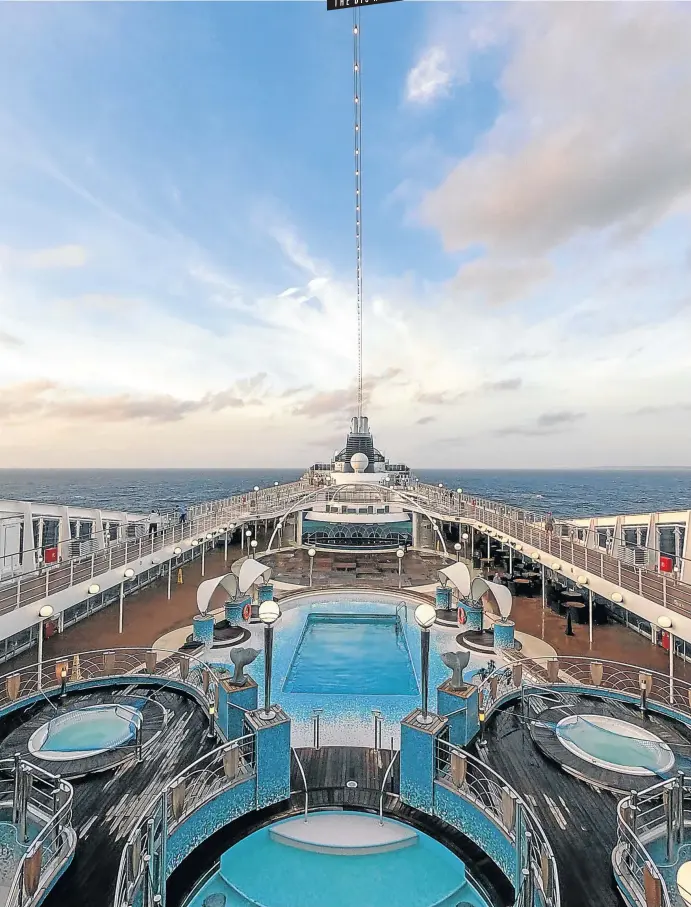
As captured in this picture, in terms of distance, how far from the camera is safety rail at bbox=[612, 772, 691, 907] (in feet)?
15.1

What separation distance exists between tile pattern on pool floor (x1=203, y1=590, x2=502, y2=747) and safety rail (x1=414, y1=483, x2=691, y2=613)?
4236 mm

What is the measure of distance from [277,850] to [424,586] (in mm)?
14466

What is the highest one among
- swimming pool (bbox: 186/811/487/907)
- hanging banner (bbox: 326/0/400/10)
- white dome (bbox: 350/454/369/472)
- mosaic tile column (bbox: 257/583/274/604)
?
hanging banner (bbox: 326/0/400/10)

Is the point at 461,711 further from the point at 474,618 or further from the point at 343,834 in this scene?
the point at 474,618

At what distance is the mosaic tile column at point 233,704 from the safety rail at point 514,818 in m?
3.14

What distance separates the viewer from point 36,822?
583 cm

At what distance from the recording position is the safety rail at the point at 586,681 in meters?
8.73

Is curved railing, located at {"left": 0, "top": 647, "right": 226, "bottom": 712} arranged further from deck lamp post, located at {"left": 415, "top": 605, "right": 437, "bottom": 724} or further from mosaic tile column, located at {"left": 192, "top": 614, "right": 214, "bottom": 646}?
deck lamp post, located at {"left": 415, "top": 605, "right": 437, "bottom": 724}

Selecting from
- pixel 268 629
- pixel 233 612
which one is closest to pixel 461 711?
pixel 268 629

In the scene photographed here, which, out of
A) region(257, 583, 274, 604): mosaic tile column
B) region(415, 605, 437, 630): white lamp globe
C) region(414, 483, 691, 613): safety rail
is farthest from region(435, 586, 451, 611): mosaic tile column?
region(415, 605, 437, 630): white lamp globe

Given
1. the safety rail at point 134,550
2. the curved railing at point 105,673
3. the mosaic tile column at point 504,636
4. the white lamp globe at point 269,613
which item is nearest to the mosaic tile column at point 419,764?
the white lamp globe at point 269,613

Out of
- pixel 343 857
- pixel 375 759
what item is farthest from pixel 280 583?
pixel 343 857

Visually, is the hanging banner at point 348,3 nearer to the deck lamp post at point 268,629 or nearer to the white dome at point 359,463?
the deck lamp post at point 268,629

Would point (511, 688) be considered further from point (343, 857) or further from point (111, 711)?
point (111, 711)
